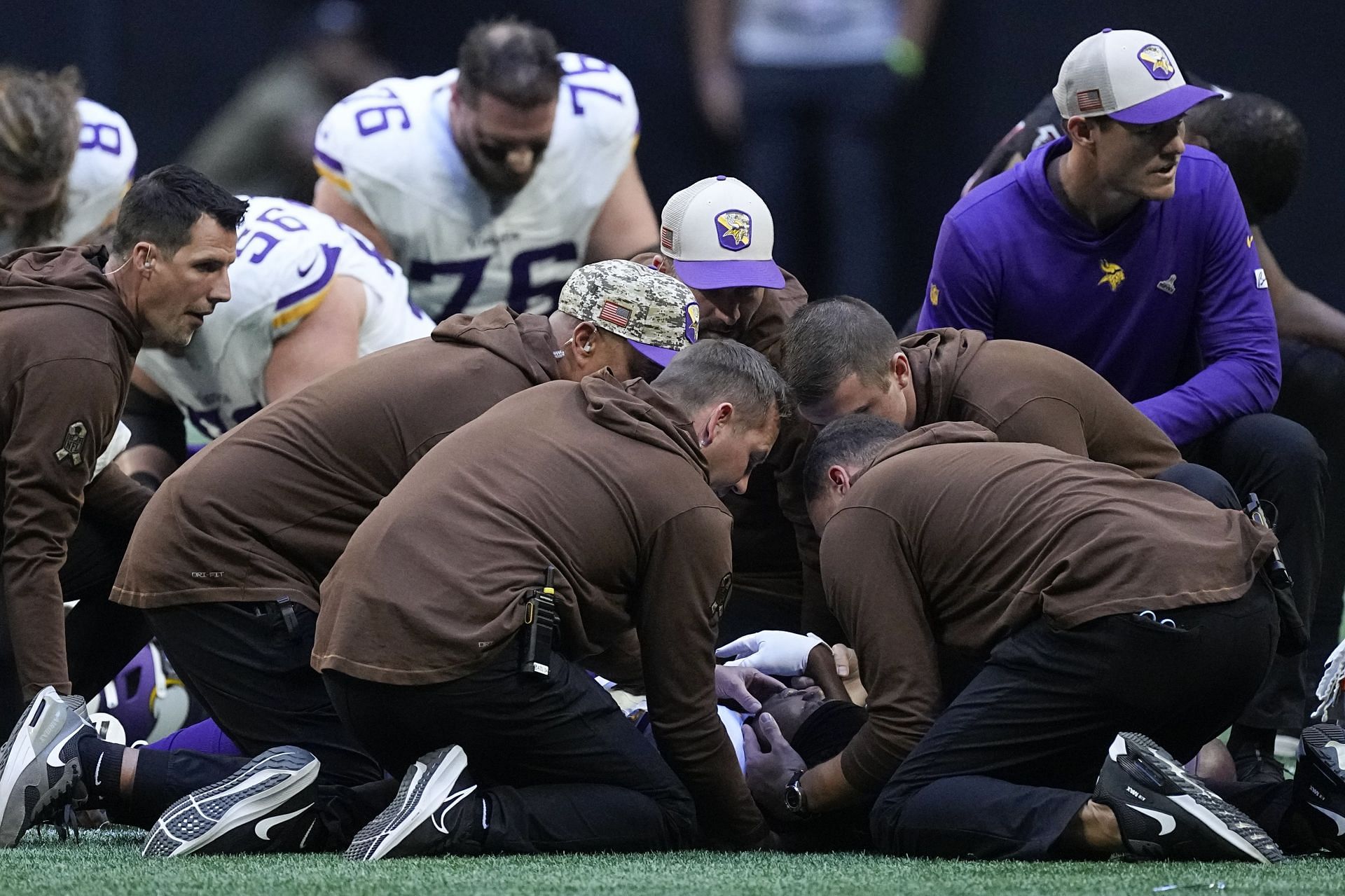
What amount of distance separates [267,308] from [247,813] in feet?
5.53

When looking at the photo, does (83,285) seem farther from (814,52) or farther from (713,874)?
(814,52)

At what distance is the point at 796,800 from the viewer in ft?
10.8

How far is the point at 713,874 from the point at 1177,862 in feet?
2.31

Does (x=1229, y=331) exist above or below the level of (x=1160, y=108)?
below

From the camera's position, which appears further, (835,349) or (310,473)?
(835,349)

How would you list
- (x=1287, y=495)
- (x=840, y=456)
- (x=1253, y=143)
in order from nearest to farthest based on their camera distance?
(x=840, y=456) → (x=1287, y=495) → (x=1253, y=143)

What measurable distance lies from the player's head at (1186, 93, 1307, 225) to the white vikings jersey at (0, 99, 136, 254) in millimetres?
2907

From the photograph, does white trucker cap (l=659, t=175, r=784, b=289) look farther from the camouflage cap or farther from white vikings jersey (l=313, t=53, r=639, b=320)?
white vikings jersey (l=313, t=53, r=639, b=320)

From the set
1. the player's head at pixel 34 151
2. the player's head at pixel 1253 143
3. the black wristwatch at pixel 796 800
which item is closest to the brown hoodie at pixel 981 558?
the black wristwatch at pixel 796 800

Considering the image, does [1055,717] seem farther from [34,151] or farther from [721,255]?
[34,151]

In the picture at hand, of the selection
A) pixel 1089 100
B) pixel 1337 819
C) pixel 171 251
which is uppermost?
pixel 1089 100

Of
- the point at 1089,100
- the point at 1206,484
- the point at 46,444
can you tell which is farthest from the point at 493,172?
the point at 1206,484

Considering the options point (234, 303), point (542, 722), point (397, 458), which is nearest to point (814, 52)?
point (234, 303)

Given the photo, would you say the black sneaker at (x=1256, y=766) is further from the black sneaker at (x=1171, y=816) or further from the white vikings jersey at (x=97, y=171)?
the white vikings jersey at (x=97, y=171)
